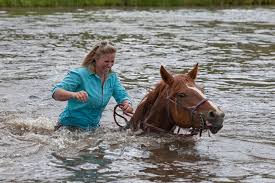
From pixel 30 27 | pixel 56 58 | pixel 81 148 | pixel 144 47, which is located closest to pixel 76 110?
pixel 81 148

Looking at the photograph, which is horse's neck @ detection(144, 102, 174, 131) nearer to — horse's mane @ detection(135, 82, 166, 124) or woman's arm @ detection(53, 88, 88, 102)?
horse's mane @ detection(135, 82, 166, 124)

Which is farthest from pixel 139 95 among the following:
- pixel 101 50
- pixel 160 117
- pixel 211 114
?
pixel 211 114

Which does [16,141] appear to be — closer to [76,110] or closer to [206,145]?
[76,110]

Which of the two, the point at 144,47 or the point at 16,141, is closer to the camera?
the point at 16,141

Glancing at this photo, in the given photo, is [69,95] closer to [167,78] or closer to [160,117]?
[160,117]

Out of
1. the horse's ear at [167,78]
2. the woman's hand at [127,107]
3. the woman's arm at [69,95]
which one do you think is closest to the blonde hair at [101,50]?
the woman's arm at [69,95]

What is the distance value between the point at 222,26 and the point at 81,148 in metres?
22.7

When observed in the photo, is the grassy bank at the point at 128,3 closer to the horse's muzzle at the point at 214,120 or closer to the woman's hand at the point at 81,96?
the woman's hand at the point at 81,96

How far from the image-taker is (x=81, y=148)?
29.3ft

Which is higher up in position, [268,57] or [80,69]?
[80,69]

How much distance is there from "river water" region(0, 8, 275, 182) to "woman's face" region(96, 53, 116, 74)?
3.04 feet

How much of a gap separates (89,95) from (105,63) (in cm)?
54

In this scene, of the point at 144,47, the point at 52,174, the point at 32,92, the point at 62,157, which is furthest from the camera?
the point at 144,47

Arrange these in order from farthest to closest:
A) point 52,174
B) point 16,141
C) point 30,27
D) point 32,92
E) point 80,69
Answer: point 30,27
point 32,92
point 16,141
point 80,69
point 52,174
